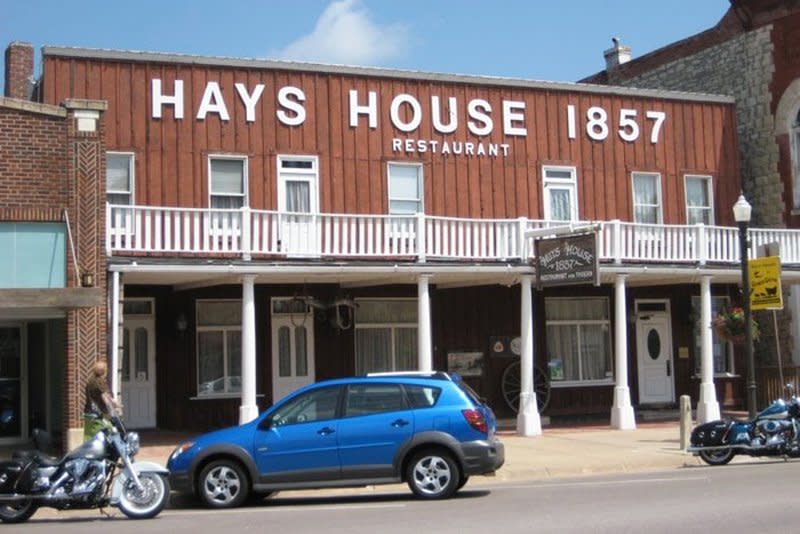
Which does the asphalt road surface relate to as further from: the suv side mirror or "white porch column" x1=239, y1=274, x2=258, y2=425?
"white porch column" x1=239, y1=274, x2=258, y2=425

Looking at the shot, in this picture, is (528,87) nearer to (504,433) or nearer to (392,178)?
(392,178)

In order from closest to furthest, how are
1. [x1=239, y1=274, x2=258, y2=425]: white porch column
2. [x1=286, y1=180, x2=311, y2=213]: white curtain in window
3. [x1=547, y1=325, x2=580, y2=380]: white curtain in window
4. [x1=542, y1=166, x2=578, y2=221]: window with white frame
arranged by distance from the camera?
[x1=239, y1=274, x2=258, y2=425]: white porch column → [x1=286, y1=180, x2=311, y2=213]: white curtain in window → [x1=542, y1=166, x2=578, y2=221]: window with white frame → [x1=547, y1=325, x2=580, y2=380]: white curtain in window

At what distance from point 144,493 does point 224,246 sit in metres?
8.83

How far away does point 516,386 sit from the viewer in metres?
26.2

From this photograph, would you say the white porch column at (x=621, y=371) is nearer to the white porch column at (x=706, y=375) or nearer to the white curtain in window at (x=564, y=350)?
the white porch column at (x=706, y=375)

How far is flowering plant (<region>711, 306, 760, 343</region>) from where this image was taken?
82.2 ft

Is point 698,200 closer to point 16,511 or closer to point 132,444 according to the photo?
point 132,444

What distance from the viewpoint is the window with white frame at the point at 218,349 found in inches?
938

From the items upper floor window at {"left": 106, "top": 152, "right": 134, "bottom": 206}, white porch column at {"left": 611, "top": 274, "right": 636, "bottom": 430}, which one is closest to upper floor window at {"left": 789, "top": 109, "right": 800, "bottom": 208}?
white porch column at {"left": 611, "top": 274, "right": 636, "bottom": 430}

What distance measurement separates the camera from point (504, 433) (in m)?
23.7

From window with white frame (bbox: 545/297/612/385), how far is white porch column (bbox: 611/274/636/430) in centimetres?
276

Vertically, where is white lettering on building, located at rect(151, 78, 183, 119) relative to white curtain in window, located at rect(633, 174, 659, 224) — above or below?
above

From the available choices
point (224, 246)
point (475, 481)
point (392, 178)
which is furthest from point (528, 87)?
point (475, 481)

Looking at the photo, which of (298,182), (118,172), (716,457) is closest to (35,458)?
(716,457)
